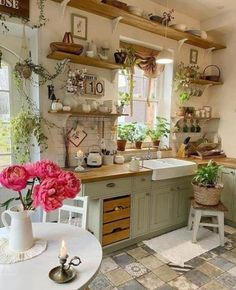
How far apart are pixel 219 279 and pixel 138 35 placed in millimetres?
2933

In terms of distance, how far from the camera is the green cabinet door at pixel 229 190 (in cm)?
334

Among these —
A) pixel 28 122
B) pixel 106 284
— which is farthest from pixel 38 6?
pixel 106 284

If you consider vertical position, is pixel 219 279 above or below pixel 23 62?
below

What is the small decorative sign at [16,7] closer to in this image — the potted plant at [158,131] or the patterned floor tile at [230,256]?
the potted plant at [158,131]

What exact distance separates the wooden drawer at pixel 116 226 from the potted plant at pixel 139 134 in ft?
3.81

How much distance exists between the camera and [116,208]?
2.61 m

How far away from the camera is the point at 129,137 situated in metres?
3.45

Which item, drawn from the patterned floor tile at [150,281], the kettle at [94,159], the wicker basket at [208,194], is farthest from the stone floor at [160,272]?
the kettle at [94,159]

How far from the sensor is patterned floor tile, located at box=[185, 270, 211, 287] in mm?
2203

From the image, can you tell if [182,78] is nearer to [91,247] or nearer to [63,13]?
[63,13]

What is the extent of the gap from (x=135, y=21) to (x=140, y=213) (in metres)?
2.28

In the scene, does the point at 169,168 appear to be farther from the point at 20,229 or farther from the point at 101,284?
the point at 20,229

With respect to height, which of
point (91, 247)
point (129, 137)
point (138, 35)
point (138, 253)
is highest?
point (138, 35)

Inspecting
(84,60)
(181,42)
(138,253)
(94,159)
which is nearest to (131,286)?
(138,253)
